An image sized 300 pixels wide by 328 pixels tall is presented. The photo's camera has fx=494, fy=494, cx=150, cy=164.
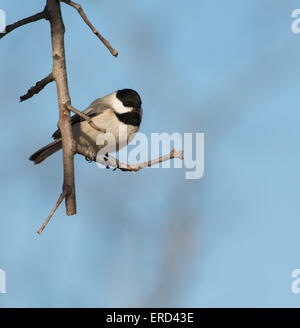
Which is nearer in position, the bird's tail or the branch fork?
the branch fork

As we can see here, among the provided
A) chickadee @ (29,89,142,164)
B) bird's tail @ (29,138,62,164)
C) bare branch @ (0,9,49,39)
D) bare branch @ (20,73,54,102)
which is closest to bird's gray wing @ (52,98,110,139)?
chickadee @ (29,89,142,164)

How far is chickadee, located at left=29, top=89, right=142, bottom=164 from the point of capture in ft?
13.3

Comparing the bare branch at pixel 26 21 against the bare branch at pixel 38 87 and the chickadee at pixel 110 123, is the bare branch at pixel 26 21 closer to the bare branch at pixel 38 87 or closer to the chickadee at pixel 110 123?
the bare branch at pixel 38 87

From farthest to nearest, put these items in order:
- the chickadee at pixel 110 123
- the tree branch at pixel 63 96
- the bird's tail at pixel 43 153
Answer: the chickadee at pixel 110 123 → the bird's tail at pixel 43 153 → the tree branch at pixel 63 96

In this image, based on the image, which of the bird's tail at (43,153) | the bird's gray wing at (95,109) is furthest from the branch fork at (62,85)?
the bird's gray wing at (95,109)

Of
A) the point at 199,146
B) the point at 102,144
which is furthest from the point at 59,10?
the point at 102,144

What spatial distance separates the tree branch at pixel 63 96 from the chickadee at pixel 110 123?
2198 millimetres

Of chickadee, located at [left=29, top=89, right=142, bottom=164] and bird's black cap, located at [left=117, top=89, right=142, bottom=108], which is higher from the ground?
bird's black cap, located at [left=117, top=89, right=142, bottom=108]

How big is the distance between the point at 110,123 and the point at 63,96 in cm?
260

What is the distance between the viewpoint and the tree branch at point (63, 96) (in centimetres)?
152

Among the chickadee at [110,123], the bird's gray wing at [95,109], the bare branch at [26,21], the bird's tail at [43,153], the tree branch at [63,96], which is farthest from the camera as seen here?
the bird's gray wing at [95,109]

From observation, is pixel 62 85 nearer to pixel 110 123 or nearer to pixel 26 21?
pixel 26 21

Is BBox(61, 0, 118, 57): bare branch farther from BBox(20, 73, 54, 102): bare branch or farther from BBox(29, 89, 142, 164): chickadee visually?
BBox(29, 89, 142, 164): chickadee

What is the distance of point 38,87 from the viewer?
1.77 metres
